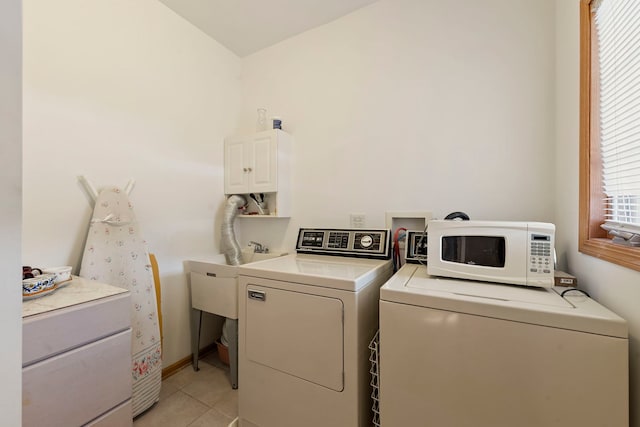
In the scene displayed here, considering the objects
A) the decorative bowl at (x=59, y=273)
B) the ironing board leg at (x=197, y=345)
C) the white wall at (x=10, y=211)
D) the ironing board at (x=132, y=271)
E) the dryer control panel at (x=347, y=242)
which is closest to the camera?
the white wall at (x=10, y=211)

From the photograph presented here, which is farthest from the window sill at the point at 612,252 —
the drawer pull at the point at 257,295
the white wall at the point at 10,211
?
the white wall at the point at 10,211

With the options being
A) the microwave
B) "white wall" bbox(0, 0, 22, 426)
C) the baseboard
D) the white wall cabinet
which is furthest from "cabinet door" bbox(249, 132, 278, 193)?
"white wall" bbox(0, 0, 22, 426)

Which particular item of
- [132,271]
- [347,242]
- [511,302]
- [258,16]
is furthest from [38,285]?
[258,16]

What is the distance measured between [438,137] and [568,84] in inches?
26.9

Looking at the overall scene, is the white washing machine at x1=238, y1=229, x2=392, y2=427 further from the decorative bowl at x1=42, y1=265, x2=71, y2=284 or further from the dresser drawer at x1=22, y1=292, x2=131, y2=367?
the decorative bowl at x1=42, y1=265, x2=71, y2=284

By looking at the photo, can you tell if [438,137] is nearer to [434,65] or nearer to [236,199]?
[434,65]

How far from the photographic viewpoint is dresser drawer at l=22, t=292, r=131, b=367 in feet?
3.49

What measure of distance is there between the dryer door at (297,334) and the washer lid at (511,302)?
12.7 inches

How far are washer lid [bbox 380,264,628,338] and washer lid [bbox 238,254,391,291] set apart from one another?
0.18 metres

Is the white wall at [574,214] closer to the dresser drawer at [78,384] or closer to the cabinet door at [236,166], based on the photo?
the dresser drawer at [78,384]

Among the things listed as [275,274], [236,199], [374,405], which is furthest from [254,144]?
[374,405]

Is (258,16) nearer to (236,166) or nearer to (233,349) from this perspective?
(236,166)

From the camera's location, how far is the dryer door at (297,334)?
120cm

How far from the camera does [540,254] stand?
1056 millimetres
